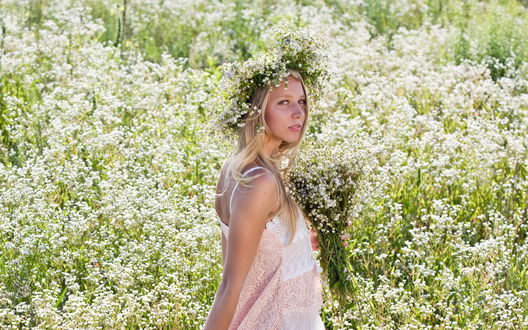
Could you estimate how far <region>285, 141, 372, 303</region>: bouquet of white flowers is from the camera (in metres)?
3.75

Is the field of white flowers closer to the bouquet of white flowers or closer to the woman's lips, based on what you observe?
the bouquet of white flowers

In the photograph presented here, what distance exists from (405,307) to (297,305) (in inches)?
57.8

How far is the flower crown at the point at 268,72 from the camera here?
335cm

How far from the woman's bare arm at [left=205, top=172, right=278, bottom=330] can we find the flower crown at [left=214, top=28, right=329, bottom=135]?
0.37m

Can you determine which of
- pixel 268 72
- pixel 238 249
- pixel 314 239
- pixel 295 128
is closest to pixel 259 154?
pixel 295 128

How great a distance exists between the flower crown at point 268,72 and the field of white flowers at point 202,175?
189 millimetres

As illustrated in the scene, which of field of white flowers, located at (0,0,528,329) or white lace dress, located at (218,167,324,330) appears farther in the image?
field of white flowers, located at (0,0,528,329)

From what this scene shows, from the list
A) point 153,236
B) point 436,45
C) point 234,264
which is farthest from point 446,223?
point 436,45

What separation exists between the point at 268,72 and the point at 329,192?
0.71 m

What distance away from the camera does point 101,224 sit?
579cm

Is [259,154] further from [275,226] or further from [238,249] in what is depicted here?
[238,249]

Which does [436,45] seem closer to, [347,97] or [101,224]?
[347,97]

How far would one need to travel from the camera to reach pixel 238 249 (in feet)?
9.98

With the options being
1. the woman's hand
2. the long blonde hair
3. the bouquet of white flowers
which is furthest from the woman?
the woman's hand
